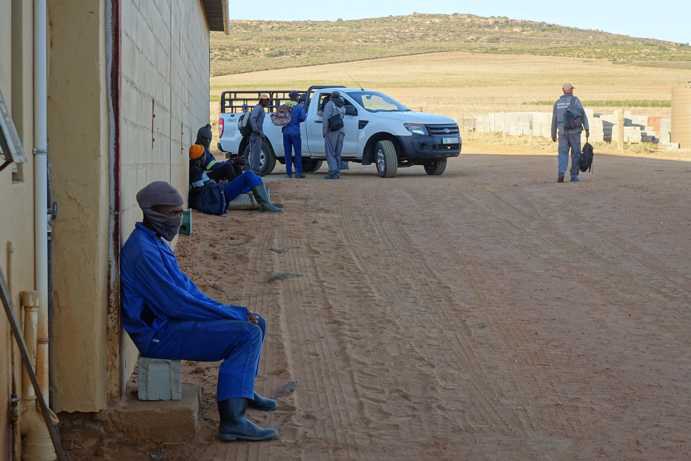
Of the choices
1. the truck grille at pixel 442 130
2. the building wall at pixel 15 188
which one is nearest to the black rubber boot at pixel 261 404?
the building wall at pixel 15 188

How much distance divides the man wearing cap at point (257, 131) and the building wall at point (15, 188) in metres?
15.5

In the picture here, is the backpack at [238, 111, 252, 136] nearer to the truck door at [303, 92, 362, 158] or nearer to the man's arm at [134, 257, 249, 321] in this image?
the truck door at [303, 92, 362, 158]

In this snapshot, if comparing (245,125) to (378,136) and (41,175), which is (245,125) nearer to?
(378,136)

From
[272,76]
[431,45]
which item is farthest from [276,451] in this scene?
[431,45]

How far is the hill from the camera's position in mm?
106688

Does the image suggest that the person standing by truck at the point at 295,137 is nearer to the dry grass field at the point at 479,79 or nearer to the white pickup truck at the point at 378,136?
the white pickup truck at the point at 378,136

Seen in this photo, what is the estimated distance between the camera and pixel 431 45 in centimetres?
12262

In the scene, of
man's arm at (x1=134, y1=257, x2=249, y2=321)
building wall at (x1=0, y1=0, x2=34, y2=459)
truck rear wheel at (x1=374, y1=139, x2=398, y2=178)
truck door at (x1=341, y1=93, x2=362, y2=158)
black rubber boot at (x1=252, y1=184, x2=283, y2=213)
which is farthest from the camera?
truck door at (x1=341, y1=93, x2=362, y2=158)

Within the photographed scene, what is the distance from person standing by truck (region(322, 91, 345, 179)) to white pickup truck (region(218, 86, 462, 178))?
1.51 feet

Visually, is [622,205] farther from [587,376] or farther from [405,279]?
[587,376]

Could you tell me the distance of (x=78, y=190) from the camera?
5316 millimetres

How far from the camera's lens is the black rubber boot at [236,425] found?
566cm

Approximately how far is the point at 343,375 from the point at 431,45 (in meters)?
118

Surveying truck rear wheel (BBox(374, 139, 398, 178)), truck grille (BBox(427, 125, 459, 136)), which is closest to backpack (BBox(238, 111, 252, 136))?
truck rear wheel (BBox(374, 139, 398, 178))
